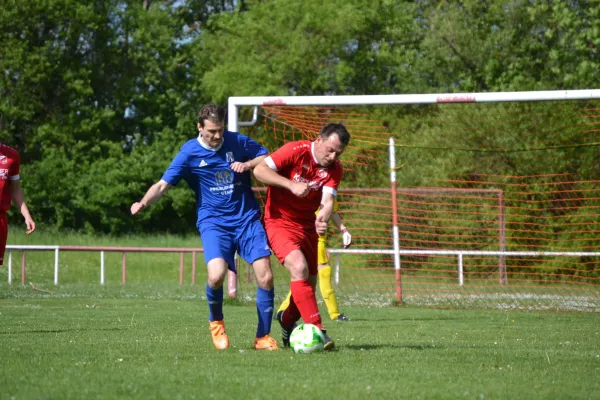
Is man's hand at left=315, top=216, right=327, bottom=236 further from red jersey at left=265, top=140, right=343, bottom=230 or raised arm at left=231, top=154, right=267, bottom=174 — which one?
raised arm at left=231, top=154, right=267, bottom=174

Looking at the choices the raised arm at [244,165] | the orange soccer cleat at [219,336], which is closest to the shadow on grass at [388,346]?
the orange soccer cleat at [219,336]

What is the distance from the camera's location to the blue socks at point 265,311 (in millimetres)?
8148

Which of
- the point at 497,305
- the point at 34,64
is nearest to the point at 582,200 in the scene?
the point at 497,305

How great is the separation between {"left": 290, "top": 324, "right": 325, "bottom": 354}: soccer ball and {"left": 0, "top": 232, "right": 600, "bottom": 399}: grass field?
0.11m

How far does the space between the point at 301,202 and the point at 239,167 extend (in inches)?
23.4

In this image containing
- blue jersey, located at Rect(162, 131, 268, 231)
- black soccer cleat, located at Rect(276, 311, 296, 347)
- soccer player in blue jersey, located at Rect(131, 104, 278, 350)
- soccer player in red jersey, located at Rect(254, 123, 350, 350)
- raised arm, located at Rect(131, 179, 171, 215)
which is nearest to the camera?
soccer player in red jersey, located at Rect(254, 123, 350, 350)

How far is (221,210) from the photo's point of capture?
27.2ft

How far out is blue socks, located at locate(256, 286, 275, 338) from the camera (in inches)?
321

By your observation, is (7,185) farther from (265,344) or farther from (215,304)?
(265,344)

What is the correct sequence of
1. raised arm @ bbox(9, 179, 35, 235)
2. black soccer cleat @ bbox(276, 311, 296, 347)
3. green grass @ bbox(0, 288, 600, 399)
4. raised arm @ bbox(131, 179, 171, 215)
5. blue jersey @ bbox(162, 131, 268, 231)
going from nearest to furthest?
green grass @ bbox(0, 288, 600, 399)
raised arm @ bbox(131, 179, 171, 215)
blue jersey @ bbox(162, 131, 268, 231)
black soccer cleat @ bbox(276, 311, 296, 347)
raised arm @ bbox(9, 179, 35, 235)

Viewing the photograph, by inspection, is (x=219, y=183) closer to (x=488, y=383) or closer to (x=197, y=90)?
(x=488, y=383)

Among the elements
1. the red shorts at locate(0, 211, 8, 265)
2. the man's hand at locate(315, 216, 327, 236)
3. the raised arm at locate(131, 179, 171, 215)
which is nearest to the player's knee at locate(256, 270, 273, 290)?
the man's hand at locate(315, 216, 327, 236)

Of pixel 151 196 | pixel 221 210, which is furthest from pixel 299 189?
pixel 151 196

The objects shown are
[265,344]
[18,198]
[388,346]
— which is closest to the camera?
[265,344]
